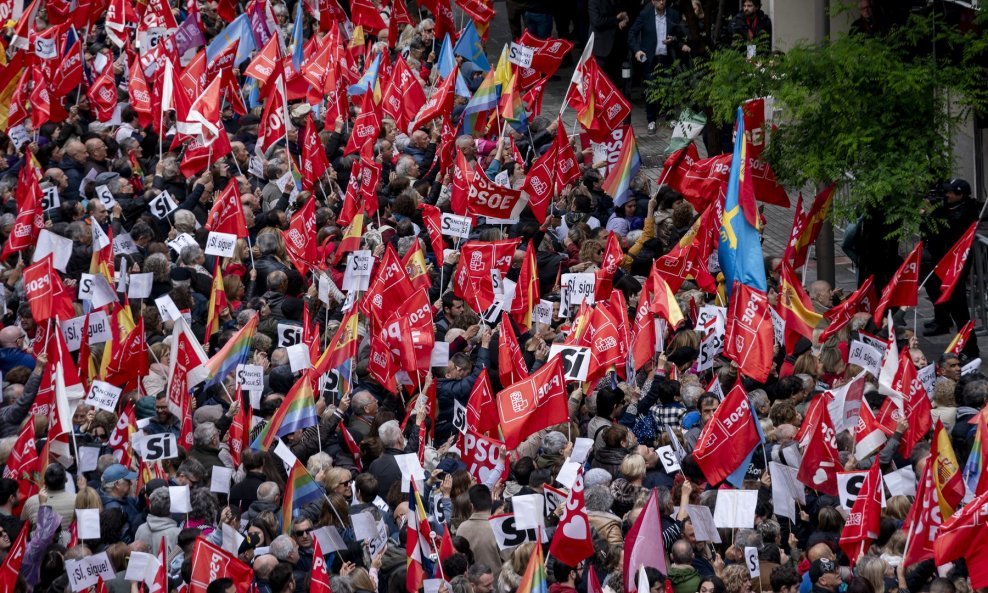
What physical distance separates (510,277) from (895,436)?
5.24 meters

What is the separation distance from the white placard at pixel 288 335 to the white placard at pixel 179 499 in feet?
11.0

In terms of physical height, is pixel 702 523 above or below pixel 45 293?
below

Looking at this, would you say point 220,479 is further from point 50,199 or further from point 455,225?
point 50,199

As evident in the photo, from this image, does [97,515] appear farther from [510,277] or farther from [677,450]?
[510,277]

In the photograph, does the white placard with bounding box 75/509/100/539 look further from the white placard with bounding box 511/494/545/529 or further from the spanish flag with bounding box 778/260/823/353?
the spanish flag with bounding box 778/260/823/353

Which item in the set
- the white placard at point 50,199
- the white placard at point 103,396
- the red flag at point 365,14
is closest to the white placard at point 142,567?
the white placard at point 103,396

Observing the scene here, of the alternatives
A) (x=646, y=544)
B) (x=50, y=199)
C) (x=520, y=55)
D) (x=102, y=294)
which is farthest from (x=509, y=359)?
(x=520, y=55)

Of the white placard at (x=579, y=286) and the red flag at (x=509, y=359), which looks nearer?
the red flag at (x=509, y=359)

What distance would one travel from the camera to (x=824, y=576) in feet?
36.9

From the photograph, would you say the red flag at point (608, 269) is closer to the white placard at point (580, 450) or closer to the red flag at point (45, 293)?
the white placard at point (580, 450)

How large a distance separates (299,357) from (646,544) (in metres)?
4.73

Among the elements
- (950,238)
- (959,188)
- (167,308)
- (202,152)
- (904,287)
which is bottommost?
(904,287)

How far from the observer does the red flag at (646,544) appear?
448 inches

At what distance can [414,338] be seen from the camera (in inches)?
600
